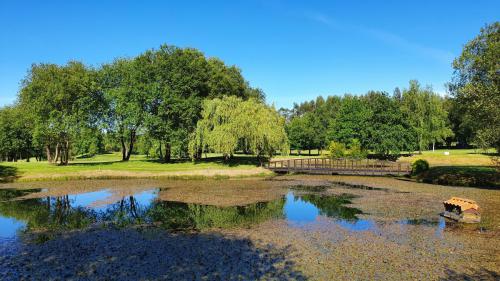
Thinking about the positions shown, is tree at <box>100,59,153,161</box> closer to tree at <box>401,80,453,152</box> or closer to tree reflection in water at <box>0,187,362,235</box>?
tree reflection in water at <box>0,187,362,235</box>

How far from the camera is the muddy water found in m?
14.5

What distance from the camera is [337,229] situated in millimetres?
21266

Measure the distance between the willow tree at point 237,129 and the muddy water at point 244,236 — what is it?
15894 millimetres

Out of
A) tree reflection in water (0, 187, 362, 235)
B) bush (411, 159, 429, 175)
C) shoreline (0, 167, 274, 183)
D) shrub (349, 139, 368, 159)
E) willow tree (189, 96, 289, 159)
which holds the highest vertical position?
willow tree (189, 96, 289, 159)

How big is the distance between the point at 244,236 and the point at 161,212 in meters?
9.28

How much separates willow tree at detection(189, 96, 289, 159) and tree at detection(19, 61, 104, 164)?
18593 mm

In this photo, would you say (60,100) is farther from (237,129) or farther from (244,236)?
(244,236)

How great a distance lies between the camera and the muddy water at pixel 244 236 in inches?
569

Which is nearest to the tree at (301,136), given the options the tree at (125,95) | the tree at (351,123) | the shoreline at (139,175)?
the tree at (351,123)

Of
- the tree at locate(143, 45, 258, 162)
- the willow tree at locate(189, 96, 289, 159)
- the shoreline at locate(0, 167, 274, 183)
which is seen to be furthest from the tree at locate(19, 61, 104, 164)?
the willow tree at locate(189, 96, 289, 159)

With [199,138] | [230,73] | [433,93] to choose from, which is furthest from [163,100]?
[433,93]

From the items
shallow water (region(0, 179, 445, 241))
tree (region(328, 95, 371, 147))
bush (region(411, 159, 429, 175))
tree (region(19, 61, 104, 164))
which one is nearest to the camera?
shallow water (region(0, 179, 445, 241))

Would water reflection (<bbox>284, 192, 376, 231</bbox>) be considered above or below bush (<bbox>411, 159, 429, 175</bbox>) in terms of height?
below

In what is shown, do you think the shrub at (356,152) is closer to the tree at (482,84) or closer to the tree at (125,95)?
the tree at (482,84)
